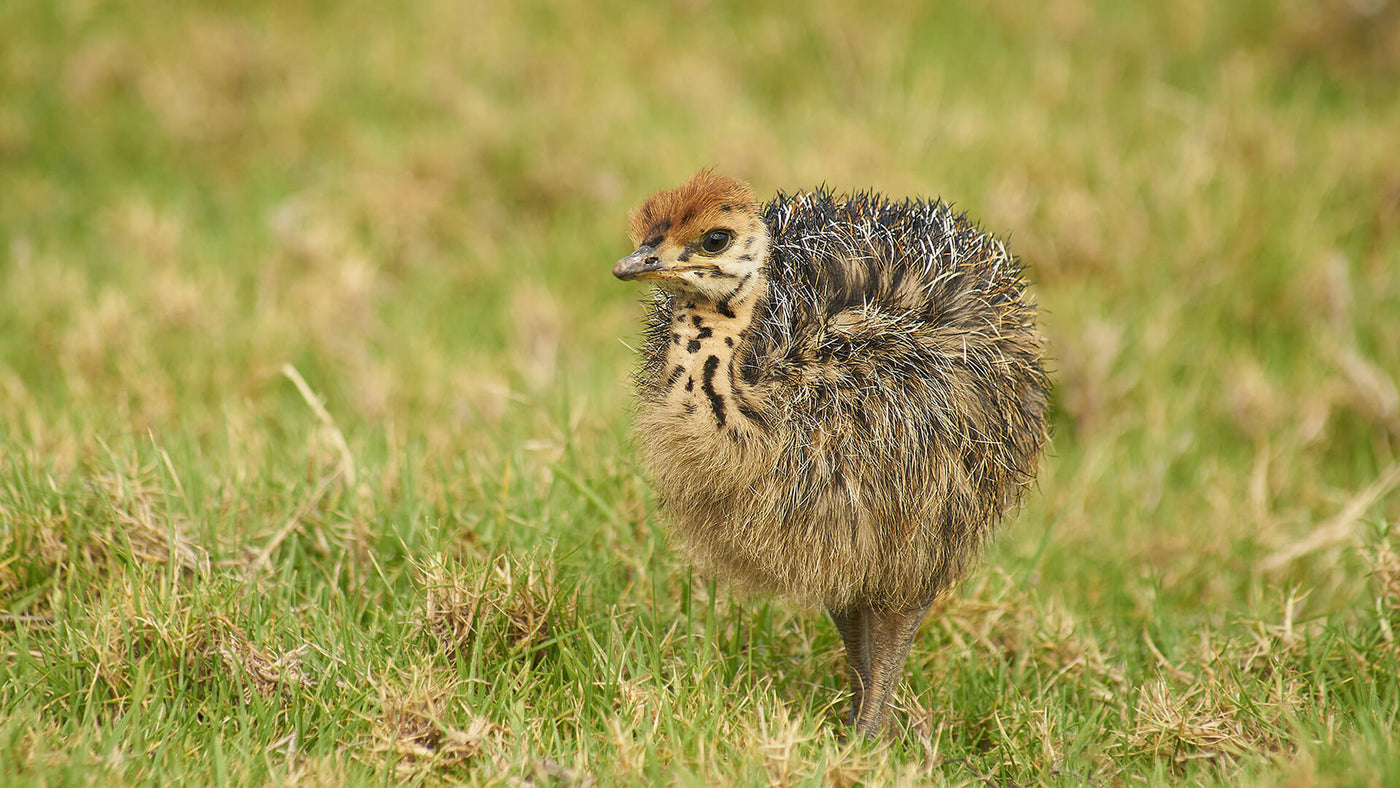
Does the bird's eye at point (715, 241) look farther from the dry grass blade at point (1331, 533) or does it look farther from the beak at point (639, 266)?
the dry grass blade at point (1331, 533)

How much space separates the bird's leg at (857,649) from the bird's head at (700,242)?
1.05m

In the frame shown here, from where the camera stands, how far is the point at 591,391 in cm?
510

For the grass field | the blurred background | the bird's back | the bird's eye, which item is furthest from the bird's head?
the blurred background

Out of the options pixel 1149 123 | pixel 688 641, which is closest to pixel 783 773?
pixel 688 641

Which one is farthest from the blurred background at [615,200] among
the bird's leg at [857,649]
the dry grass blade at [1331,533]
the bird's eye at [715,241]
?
the bird's eye at [715,241]

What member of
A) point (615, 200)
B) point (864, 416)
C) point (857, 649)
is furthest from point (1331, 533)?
point (615, 200)

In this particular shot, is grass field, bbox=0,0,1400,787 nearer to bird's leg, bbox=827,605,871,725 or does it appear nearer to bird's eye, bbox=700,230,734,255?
bird's leg, bbox=827,605,871,725

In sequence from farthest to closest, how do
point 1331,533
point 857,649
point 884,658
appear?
1. point 1331,533
2. point 857,649
3. point 884,658

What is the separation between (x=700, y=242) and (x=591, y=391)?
219 cm

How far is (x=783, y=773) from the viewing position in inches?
113

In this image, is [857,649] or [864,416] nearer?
[864,416]

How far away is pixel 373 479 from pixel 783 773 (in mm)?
1791

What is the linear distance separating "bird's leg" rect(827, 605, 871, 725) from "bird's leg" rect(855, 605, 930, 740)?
8 centimetres

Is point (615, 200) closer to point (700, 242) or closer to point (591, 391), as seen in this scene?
point (591, 391)
